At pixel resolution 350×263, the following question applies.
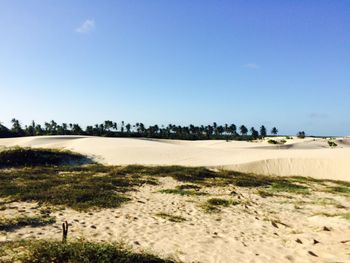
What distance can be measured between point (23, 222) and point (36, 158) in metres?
24.9

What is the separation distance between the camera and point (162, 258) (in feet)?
32.6

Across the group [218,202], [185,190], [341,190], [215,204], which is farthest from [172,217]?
[341,190]

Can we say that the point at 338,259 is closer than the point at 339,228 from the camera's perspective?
Yes

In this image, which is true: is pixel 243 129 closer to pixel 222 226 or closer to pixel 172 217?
pixel 172 217

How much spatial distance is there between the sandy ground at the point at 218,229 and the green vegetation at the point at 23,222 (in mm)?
416

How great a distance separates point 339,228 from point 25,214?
12036 millimetres

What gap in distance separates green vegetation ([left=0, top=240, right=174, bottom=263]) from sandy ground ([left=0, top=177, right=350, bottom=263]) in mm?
1214

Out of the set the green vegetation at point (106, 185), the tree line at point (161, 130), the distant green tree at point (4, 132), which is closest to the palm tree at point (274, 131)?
the tree line at point (161, 130)

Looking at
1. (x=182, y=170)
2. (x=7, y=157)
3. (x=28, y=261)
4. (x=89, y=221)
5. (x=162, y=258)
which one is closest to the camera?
(x=28, y=261)

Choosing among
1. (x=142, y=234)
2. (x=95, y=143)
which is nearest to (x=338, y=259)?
(x=142, y=234)

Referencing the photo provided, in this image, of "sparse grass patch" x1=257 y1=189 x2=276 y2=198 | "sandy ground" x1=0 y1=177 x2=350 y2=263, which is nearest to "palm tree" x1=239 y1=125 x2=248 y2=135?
"sparse grass patch" x1=257 y1=189 x2=276 y2=198

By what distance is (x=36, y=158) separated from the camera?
120ft

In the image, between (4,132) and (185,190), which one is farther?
(4,132)

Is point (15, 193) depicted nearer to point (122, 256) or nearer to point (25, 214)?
point (25, 214)
